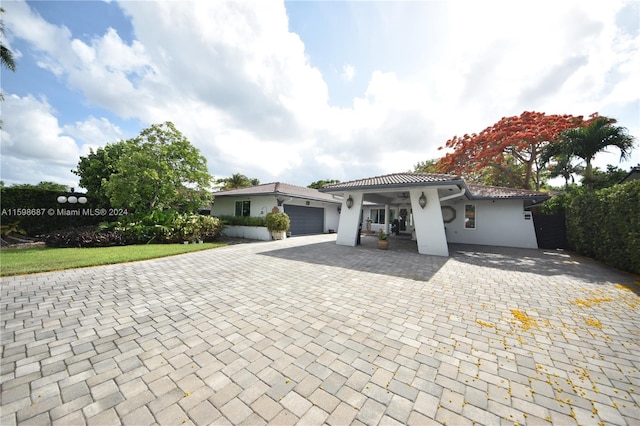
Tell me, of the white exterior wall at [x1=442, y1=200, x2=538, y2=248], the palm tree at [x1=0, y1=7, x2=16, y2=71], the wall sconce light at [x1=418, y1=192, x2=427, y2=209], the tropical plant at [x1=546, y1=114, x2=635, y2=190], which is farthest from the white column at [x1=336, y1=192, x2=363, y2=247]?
the palm tree at [x1=0, y1=7, x2=16, y2=71]

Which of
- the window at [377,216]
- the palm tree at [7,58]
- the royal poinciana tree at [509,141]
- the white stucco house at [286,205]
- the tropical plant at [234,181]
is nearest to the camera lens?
the palm tree at [7,58]

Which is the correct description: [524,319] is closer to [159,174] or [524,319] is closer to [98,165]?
[159,174]

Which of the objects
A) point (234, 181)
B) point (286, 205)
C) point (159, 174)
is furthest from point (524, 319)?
point (234, 181)

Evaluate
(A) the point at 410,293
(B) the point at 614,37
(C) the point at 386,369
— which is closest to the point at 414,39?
(B) the point at 614,37

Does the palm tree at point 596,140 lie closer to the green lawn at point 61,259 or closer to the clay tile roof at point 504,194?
the clay tile roof at point 504,194

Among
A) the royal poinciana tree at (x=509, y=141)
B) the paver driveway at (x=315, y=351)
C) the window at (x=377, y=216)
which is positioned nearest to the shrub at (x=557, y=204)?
the royal poinciana tree at (x=509, y=141)

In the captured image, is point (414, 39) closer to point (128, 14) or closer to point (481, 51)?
point (481, 51)

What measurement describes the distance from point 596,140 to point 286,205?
15.5 m

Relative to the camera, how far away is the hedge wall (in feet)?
19.8

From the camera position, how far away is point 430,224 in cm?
891

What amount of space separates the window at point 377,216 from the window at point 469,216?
746cm

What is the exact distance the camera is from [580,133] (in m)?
9.14

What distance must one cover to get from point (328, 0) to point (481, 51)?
603 cm

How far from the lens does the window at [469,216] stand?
12977 mm
